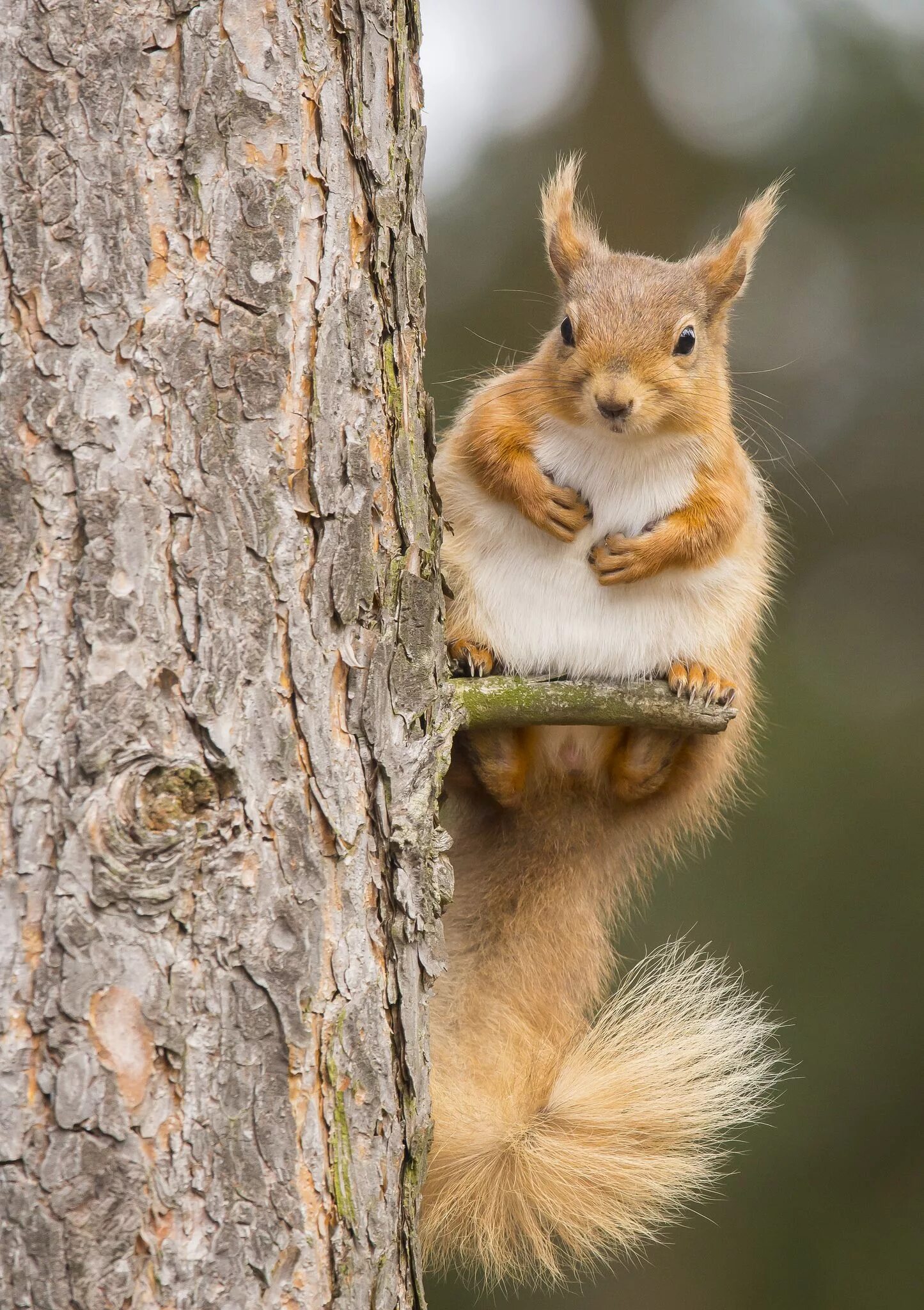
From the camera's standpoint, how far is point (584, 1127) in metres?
1.92

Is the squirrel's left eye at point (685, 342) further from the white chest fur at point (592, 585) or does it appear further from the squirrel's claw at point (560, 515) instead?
the squirrel's claw at point (560, 515)

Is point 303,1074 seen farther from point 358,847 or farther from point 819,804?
point 819,804

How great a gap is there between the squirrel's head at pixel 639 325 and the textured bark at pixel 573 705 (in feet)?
1.56

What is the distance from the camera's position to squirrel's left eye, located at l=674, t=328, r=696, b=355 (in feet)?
7.26

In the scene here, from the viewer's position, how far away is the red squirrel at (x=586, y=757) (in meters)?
1.90

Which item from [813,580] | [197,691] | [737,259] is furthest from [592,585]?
[813,580]

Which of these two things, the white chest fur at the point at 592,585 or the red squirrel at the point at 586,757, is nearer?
the red squirrel at the point at 586,757

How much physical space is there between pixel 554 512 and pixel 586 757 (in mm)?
477

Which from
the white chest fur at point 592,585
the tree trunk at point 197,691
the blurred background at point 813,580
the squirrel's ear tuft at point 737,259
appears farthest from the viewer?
the blurred background at point 813,580

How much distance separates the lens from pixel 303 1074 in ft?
4.37

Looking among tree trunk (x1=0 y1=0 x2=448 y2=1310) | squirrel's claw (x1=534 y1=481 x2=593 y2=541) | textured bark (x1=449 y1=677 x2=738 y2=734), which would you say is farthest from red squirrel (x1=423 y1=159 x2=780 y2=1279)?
tree trunk (x1=0 y1=0 x2=448 y2=1310)

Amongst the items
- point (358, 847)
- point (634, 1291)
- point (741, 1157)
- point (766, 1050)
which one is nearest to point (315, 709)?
point (358, 847)

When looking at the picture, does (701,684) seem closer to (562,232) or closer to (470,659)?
(470,659)

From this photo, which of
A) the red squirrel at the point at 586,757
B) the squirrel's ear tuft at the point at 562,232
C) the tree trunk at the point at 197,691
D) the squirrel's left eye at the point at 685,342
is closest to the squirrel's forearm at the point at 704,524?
the red squirrel at the point at 586,757
